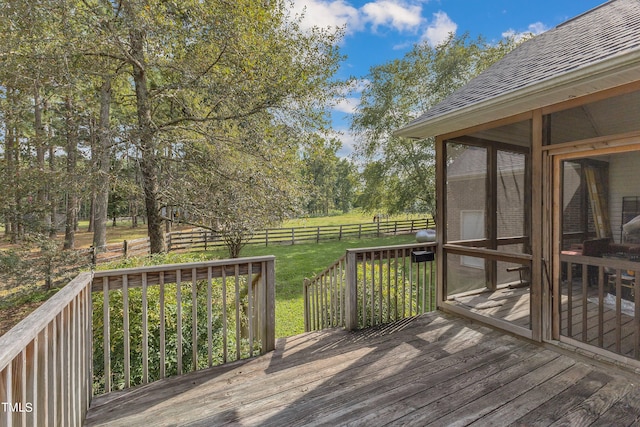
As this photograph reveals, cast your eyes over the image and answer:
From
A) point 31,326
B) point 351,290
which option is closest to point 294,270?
point 351,290

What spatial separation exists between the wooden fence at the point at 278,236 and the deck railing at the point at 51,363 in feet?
29.1

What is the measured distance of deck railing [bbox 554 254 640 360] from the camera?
255 cm

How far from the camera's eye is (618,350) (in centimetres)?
261

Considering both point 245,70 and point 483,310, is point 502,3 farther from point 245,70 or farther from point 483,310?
point 483,310

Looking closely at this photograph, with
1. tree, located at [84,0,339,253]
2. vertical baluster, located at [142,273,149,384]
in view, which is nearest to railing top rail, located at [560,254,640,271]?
vertical baluster, located at [142,273,149,384]

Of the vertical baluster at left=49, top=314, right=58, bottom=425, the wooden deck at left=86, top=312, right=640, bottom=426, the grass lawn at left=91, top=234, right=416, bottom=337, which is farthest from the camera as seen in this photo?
the grass lawn at left=91, top=234, right=416, bottom=337

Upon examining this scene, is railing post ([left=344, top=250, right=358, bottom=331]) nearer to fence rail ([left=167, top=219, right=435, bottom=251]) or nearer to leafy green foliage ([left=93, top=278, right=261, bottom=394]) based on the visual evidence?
leafy green foliage ([left=93, top=278, right=261, bottom=394])

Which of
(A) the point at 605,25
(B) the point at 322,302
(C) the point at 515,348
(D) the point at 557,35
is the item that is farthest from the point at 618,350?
(D) the point at 557,35

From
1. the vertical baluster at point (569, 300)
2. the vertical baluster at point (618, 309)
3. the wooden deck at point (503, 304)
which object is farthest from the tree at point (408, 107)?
the vertical baluster at point (618, 309)

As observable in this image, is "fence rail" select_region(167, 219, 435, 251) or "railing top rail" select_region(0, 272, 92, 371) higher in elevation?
"railing top rail" select_region(0, 272, 92, 371)

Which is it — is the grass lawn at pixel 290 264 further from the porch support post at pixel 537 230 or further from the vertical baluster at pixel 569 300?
the vertical baluster at pixel 569 300

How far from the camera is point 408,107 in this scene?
44.1ft

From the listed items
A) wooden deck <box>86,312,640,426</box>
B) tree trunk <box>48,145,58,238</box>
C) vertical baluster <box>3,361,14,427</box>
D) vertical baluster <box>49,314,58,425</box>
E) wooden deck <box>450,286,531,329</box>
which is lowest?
wooden deck <box>86,312,640,426</box>

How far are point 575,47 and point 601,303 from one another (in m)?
2.67
